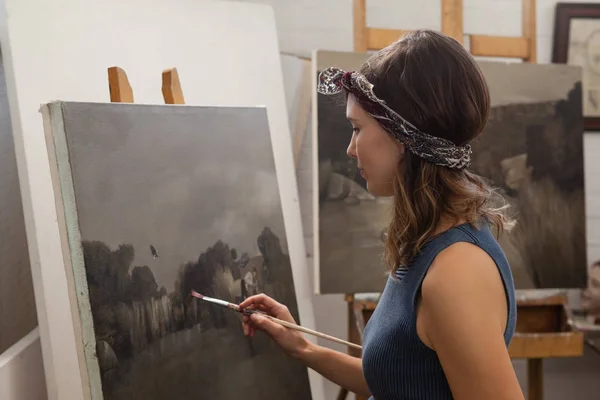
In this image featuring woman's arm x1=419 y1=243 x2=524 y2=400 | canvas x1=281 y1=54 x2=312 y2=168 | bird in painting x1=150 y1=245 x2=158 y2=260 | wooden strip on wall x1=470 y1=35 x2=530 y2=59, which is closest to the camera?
woman's arm x1=419 y1=243 x2=524 y2=400

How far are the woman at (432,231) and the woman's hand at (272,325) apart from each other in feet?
1.18

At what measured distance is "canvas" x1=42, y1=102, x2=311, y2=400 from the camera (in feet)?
4.04

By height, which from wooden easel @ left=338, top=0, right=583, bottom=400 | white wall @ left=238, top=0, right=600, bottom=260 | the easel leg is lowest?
the easel leg

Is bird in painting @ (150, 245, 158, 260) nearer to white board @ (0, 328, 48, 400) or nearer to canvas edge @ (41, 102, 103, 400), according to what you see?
canvas edge @ (41, 102, 103, 400)

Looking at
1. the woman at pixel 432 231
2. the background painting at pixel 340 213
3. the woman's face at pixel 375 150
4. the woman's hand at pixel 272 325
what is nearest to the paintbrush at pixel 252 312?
the woman's hand at pixel 272 325

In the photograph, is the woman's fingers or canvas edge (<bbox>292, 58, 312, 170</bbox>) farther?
canvas edge (<bbox>292, 58, 312, 170</bbox>)

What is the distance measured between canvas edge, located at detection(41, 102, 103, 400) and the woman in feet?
1.57

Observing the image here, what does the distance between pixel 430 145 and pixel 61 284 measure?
0.87 metres

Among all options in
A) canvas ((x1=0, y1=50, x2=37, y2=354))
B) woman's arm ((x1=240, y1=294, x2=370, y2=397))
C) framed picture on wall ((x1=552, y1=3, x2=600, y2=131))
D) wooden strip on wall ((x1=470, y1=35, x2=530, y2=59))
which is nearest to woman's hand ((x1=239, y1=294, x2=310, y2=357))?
woman's arm ((x1=240, y1=294, x2=370, y2=397))

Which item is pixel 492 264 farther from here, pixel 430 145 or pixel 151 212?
pixel 151 212

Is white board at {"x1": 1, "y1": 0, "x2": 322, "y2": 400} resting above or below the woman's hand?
above

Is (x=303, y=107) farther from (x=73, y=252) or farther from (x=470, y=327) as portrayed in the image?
(x=470, y=327)

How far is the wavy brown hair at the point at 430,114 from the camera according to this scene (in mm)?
1059

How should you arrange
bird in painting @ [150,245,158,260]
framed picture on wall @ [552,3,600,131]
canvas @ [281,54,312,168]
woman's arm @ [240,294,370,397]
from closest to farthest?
bird in painting @ [150,245,158,260] → woman's arm @ [240,294,370,397] → canvas @ [281,54,312,168] → framed picture on wall @ [552,3,600,131]
